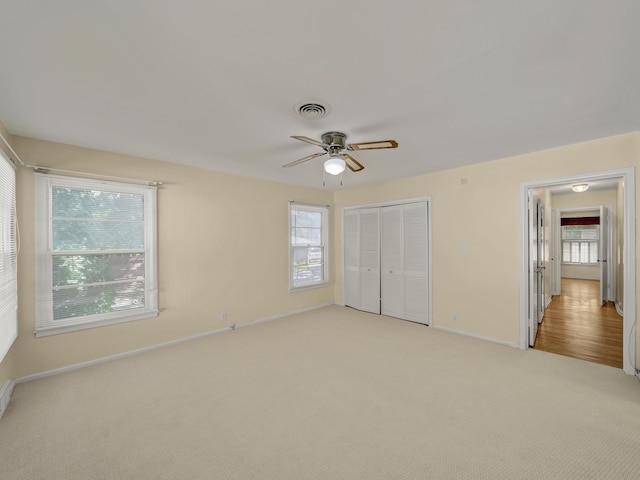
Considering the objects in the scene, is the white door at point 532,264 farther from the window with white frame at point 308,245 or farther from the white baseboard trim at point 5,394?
the white baseboard trim at point 5,394

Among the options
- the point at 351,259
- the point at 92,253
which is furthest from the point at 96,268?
the point at 351,259

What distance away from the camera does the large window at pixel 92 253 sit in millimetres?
2934

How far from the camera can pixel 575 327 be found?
4.36 meters

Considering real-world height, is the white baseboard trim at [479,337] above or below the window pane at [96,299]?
below

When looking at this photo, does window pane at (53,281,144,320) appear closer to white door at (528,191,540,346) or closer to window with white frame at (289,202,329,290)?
window with white frame at (289,202,329,290)

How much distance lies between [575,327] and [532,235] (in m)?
1.96

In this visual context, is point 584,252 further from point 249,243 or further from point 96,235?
point 96,235

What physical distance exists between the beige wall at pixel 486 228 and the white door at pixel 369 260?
0.98 meters

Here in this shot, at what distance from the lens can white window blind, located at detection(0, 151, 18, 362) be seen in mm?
2270

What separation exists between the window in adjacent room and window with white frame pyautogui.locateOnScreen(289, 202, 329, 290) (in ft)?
26.6

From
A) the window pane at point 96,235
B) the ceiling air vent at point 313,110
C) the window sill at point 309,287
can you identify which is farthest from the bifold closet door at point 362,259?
the window pane at point 96,235

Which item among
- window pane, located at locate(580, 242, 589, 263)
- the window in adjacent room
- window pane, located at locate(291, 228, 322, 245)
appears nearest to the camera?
window pane, located at locate(291, 228, 322, 245)

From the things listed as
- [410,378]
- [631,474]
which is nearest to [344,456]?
[410,378]

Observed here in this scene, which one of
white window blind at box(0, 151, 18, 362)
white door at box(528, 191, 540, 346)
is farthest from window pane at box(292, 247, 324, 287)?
white window blind at box(0, 151, 18, 362)
